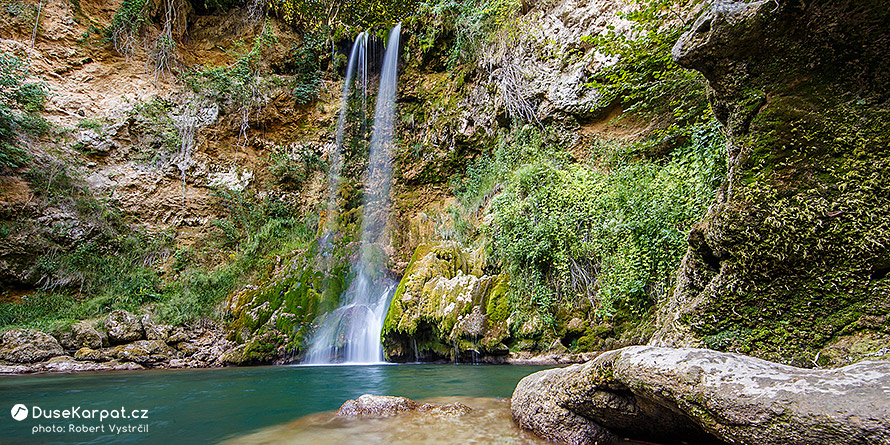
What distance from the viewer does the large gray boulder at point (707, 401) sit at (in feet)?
4.19

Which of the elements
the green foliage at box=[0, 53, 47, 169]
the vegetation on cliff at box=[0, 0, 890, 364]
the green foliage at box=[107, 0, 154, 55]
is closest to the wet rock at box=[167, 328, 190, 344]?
the vegetation on cliff at box=[0, 0, 890, 364]

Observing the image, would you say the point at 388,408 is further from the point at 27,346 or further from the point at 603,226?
the point at 27,346

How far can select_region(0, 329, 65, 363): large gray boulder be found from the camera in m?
7.60

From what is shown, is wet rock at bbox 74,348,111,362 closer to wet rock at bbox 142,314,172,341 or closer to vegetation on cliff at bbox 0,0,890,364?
wet rock at bbox 142,314,172,341

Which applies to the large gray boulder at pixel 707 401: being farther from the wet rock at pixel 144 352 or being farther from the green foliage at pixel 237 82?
the green foliage at pixel 237 82

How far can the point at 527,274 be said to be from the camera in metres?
7.34

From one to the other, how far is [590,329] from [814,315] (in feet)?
15.5

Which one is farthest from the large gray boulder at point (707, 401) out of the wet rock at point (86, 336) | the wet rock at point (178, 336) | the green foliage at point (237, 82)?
the green foliage at point (237, 82)

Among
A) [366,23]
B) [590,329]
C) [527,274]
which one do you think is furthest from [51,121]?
[590,329]

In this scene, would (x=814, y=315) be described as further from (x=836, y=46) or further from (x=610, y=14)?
(x=610, y=14)

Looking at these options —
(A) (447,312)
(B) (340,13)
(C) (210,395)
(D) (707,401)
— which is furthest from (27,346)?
(B) (340,13)

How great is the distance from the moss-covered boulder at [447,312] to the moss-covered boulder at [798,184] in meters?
5.05

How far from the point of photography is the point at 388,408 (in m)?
3.22

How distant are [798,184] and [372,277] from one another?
10345mm
